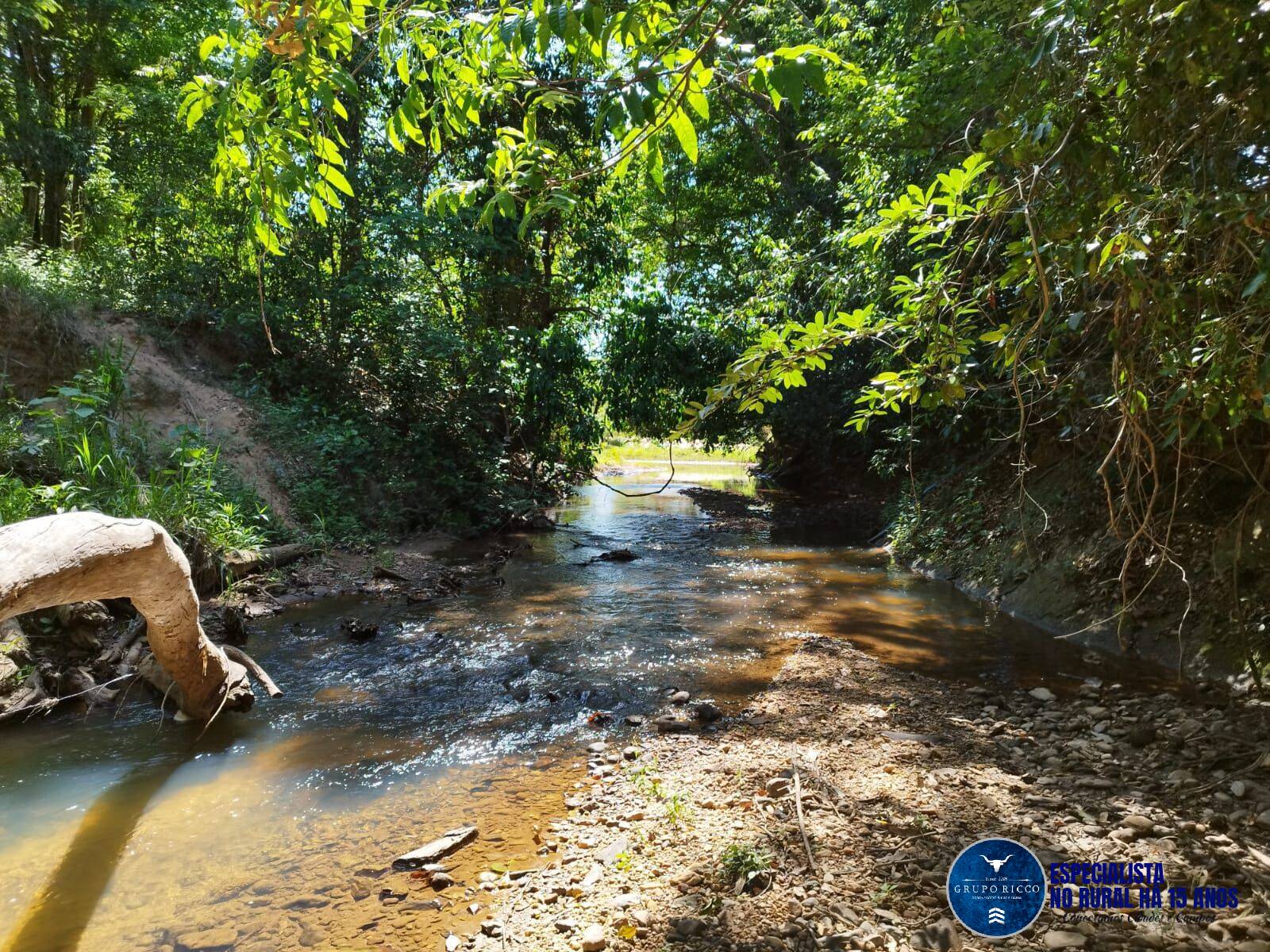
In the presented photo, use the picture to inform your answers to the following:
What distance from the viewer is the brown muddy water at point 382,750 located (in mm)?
2762

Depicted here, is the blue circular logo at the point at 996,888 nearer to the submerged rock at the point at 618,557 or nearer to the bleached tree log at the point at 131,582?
the bleached tree log at the point at 131,582

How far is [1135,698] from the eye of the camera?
4.32 meters

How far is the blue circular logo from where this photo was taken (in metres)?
2.21

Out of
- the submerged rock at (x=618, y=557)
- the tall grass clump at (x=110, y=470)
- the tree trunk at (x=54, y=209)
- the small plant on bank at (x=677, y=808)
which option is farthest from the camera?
the tree trunk at (x=54, y=209)

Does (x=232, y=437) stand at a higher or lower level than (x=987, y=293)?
lower

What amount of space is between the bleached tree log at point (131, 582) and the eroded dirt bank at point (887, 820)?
8.03ft

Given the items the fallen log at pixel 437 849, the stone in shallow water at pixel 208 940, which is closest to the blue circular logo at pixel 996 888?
the fallen log at pixel 437 849

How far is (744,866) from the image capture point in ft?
8.61

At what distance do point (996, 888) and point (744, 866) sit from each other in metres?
0.91

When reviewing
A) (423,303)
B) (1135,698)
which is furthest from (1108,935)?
(423,303)

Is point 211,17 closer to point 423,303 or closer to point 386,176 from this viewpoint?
point 386,176

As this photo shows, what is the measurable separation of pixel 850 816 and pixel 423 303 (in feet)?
36.3

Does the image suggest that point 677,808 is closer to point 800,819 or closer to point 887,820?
point 800,819

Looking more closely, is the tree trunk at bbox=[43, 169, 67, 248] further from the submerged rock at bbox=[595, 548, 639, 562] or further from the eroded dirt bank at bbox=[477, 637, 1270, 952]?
the eroded dirt bank at bbox=[477, 637, 1270, 952]
